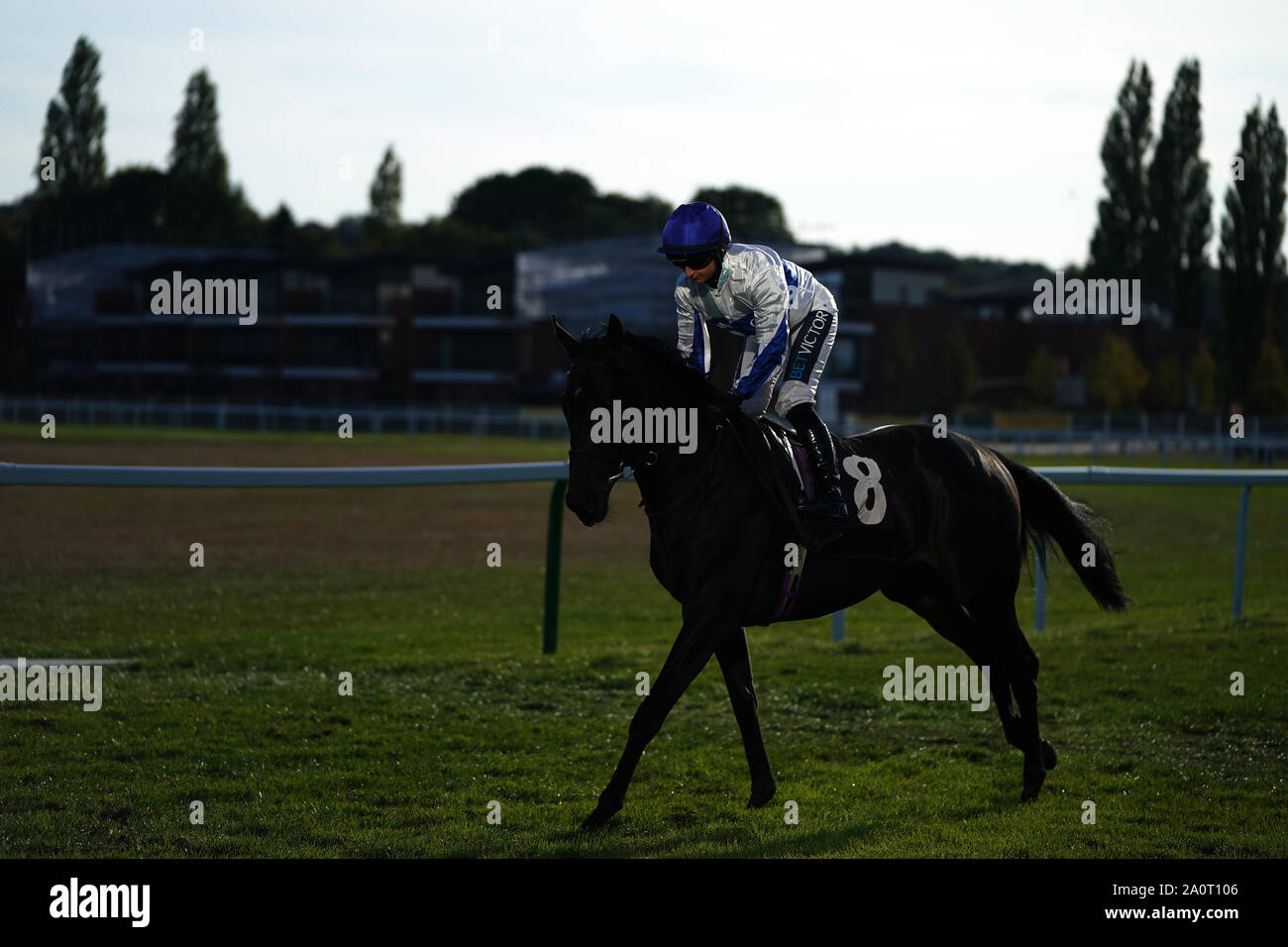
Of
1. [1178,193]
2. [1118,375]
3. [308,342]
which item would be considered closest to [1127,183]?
[1178,193]

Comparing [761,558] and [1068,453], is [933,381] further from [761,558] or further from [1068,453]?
[761,558]

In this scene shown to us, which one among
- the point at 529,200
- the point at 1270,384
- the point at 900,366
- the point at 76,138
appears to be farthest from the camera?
the point at 529,200

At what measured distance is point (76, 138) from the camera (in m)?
67.8

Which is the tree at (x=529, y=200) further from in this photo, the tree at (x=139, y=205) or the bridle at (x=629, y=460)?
the bridle at (x=629, y=460)

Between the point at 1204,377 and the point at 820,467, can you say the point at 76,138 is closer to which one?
the point at 1204,377

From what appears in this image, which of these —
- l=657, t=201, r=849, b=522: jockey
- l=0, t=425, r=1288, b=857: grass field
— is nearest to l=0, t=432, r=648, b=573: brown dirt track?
l=0, t=425, r=1288, b=857: grass field

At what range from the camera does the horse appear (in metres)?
4.62

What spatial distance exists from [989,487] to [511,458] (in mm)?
23900

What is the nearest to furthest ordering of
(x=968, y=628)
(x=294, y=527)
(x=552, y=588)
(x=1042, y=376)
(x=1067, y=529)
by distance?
(x=968, y=628) → (x=1067, y=529) → (x=552, y=588) → (x=294, y=527) → (x=1042, y=376)

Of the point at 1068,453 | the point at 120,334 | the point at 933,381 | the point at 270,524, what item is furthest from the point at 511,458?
the point at 120,334

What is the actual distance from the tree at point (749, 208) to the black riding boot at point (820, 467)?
6790 cm

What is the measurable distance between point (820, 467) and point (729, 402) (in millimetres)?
477

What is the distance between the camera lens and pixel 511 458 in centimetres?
2909

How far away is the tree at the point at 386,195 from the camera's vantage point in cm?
8894
